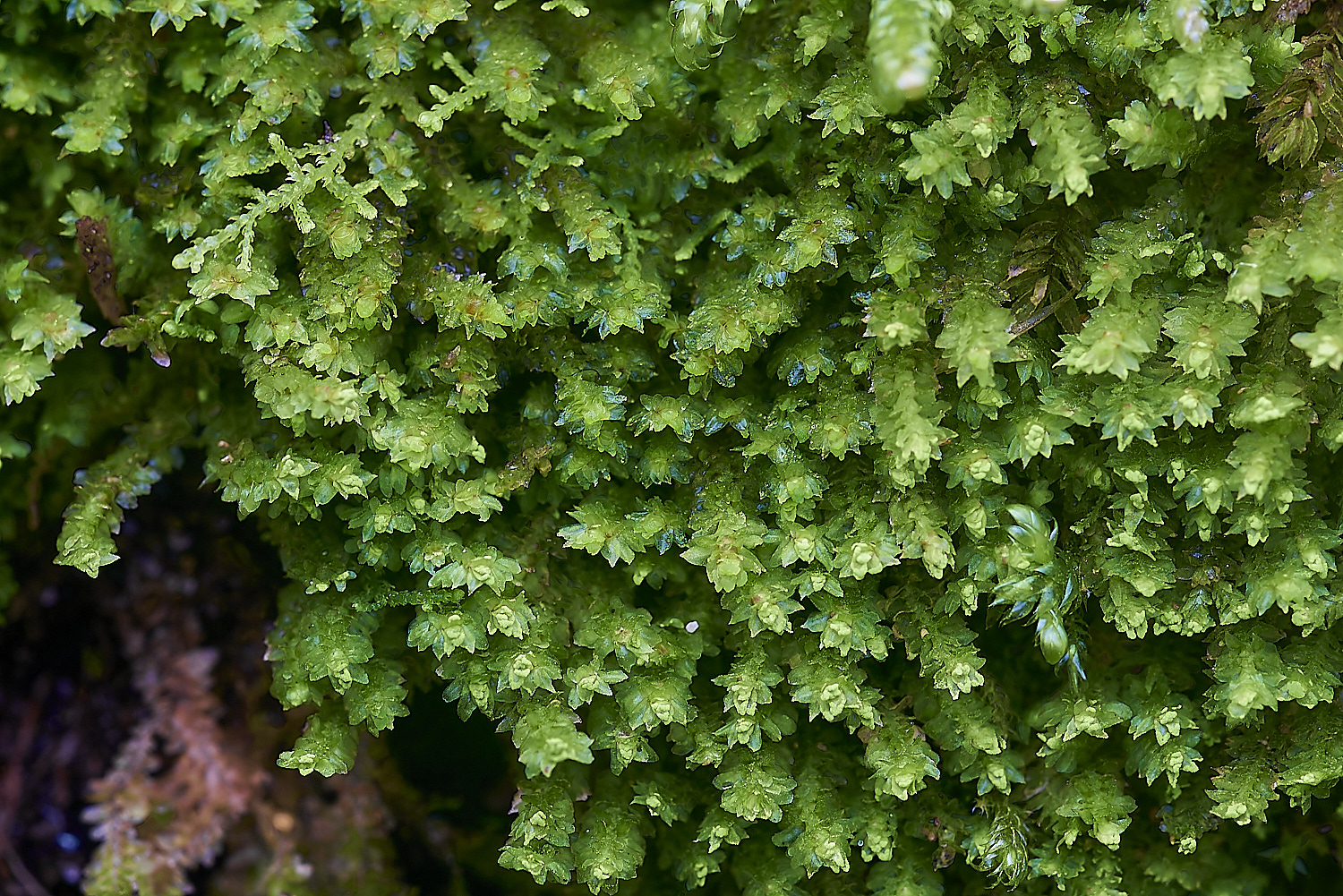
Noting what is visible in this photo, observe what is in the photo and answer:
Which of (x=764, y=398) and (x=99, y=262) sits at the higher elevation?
(x=99, y=262)

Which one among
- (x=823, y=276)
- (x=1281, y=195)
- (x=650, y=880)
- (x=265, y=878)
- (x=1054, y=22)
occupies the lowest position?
(x=265, y=878)

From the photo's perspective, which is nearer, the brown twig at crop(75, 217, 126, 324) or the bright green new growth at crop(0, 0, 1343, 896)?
the bright green new growth at crop(0, 0, 1343, 896)

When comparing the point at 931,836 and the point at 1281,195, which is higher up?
the point at 1281,195

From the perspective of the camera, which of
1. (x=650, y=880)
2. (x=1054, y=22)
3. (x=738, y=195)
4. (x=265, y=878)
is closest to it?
(x=1054, y=22)

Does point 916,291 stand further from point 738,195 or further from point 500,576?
point 500,576

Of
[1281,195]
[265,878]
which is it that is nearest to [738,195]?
[1281,195]

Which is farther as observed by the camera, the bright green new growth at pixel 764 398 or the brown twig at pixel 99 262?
the brown twig at pixel 99 262

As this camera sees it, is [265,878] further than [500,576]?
Yes

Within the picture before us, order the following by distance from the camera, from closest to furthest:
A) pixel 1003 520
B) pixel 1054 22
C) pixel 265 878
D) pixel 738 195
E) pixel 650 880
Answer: pixel 1054 22, pixel 1003 520, pixel 738 195, pixel 650 880, pixel 265 878
